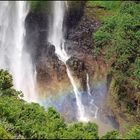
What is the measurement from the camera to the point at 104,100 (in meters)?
47.9

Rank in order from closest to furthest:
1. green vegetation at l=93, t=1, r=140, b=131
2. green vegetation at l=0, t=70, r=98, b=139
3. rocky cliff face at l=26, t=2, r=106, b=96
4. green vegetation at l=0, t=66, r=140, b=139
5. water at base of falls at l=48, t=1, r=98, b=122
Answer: green vegetation at l=0, t=66, r=140, b=139
green vegetation at l=0, t=70, r=98, b=139
green vegetation at l=93, t=1, r=140, b=131
water at base of falls at l=48, t=1, r=98, b=122
rocky cliff face at l=26, t=2, r=106, b=96

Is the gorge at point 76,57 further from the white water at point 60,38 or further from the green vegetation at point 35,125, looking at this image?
the green vegetation at point 35,125

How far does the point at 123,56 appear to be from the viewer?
4566cm

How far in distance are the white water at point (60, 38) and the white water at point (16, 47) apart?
91.2 inches

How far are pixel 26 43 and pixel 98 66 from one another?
238 inches

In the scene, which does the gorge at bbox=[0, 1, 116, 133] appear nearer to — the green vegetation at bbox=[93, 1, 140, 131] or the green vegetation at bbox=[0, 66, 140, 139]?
the green vegetation at bbox=[93, 1, 140, 131]

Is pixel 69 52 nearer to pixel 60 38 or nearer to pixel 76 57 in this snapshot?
pixel 76 57

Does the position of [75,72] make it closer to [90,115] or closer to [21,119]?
[90,115]

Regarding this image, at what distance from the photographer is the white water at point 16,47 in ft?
162

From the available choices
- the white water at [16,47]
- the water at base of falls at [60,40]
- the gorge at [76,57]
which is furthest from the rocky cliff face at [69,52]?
the white water at [16,47]

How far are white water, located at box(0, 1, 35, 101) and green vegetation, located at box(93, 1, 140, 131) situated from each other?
224 inches

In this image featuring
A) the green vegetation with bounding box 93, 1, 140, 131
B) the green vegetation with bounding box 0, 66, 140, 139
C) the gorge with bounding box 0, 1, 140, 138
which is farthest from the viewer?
the gorge with bounding box 0, 1, 140, 138

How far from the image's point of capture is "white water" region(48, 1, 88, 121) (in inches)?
1889

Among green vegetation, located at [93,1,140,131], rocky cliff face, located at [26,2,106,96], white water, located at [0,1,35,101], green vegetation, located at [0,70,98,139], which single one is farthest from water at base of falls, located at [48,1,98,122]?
→ green vegetation, located at [0,70,98,139]
